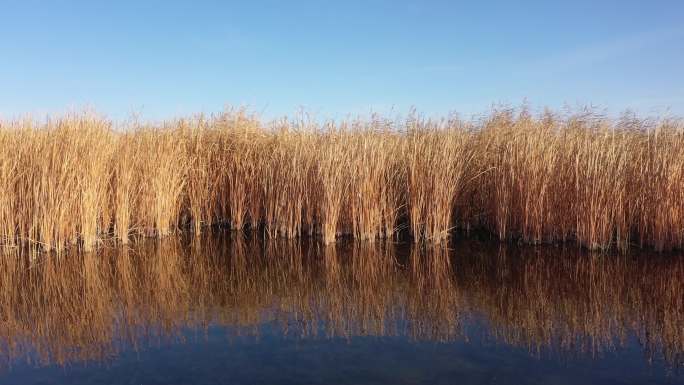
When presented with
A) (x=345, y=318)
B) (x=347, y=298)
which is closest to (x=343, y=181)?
(x=347, y=298)

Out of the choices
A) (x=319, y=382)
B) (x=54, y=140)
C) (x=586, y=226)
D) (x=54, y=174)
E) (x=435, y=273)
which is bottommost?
(x=319, y=382)

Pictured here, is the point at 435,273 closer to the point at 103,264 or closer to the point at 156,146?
the point at 103,264

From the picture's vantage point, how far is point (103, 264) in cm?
655

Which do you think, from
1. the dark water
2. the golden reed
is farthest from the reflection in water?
the golden reed

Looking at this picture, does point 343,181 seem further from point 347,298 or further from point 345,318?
point 345,318

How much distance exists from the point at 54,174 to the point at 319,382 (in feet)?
18.1

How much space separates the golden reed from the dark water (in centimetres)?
67

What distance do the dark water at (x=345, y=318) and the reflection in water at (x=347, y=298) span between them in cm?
2

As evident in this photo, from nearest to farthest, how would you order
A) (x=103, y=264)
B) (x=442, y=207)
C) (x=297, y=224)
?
(x=103, y=264) → (x=442, y=207) → (x=297, y=224)

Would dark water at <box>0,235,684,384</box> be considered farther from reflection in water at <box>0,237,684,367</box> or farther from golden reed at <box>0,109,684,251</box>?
golden reed at <box>0,109,684,251</box>

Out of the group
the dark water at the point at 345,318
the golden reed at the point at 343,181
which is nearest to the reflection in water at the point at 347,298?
the dark water at the point at 345,318

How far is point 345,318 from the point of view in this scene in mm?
4684

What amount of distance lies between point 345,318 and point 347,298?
21.9 inches

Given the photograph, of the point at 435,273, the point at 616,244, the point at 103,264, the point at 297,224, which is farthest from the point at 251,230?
the point at 616,244
